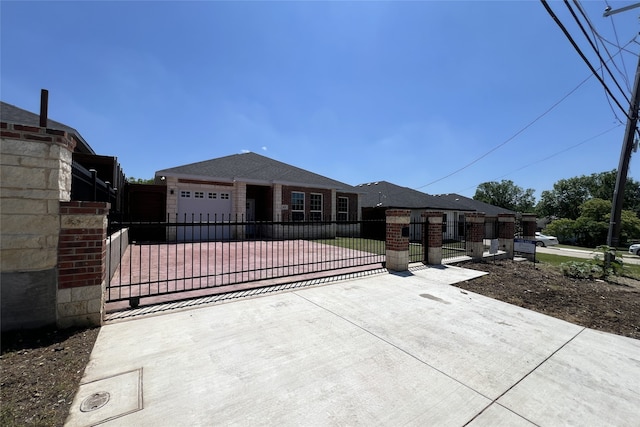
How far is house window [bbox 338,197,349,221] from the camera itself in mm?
20859

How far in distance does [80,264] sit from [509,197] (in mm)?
75580

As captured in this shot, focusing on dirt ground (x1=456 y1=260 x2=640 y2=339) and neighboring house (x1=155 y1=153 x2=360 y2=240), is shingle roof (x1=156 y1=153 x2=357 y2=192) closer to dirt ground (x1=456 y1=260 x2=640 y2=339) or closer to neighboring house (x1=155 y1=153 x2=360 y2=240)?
neighboring house (x1=155 y1=153 x2=360 y2=240)

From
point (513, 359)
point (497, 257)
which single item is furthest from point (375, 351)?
point (497, 257)

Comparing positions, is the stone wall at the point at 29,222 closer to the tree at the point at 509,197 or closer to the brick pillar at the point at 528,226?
the brick pillar at the point at 528,226

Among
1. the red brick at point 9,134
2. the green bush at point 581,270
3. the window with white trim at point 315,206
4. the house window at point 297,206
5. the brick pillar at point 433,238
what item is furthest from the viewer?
the window with white trim at point 315,206

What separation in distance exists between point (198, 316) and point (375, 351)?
2.75m

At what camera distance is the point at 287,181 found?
56.9ft

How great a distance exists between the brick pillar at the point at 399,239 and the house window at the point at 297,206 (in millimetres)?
11008

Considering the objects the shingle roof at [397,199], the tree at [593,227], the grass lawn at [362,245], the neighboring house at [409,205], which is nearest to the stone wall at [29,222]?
the grass lawn at [362,245]

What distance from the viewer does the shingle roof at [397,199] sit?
74.1ft

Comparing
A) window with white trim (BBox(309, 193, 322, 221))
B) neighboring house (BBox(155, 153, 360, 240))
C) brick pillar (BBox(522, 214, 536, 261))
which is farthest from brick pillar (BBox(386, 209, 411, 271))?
window with white trim (BBox(309, 193, 322, 221))

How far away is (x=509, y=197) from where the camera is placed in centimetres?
6219

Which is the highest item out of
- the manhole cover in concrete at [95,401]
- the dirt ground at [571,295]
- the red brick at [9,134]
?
the red brick at [9,134]

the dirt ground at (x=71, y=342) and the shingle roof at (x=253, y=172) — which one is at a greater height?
the shingle roof at (x=253, y=172)
